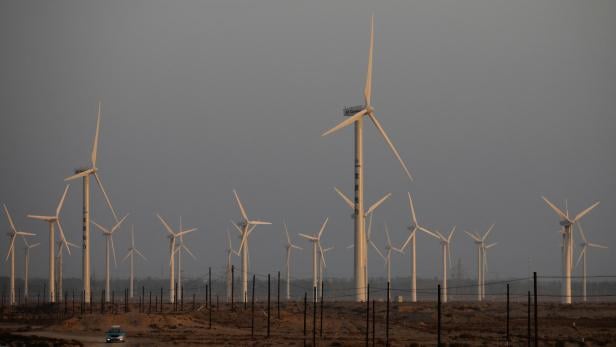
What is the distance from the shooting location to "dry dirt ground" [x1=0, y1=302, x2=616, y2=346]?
319 feet

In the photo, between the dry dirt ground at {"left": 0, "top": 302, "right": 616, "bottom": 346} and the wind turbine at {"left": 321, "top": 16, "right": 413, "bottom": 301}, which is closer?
the dry dirt ground at {"left": 0, "top": 302, "right": 616, "bottom": 346}

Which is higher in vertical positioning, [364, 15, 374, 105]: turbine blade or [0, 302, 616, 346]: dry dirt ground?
[364, 15, 374, 105]: turbine blade

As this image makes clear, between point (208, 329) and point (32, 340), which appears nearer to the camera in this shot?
point (32, 340)

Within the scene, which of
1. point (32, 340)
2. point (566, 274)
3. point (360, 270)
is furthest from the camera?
point (566, 274)

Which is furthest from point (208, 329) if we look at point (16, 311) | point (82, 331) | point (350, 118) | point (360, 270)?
point (16, 311)

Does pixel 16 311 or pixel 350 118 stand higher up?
pixel 350 118

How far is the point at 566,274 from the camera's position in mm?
172250

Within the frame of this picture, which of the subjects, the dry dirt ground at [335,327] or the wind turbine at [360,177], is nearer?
the dry dirt ground at [335,327]

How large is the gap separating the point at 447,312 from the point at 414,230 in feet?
139

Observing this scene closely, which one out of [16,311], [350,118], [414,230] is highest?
[350,118]

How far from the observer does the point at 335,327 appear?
127 meters

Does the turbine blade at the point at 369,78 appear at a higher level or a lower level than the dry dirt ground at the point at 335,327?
higher

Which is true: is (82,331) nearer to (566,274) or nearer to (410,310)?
(410,310)

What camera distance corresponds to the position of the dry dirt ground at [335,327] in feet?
319
